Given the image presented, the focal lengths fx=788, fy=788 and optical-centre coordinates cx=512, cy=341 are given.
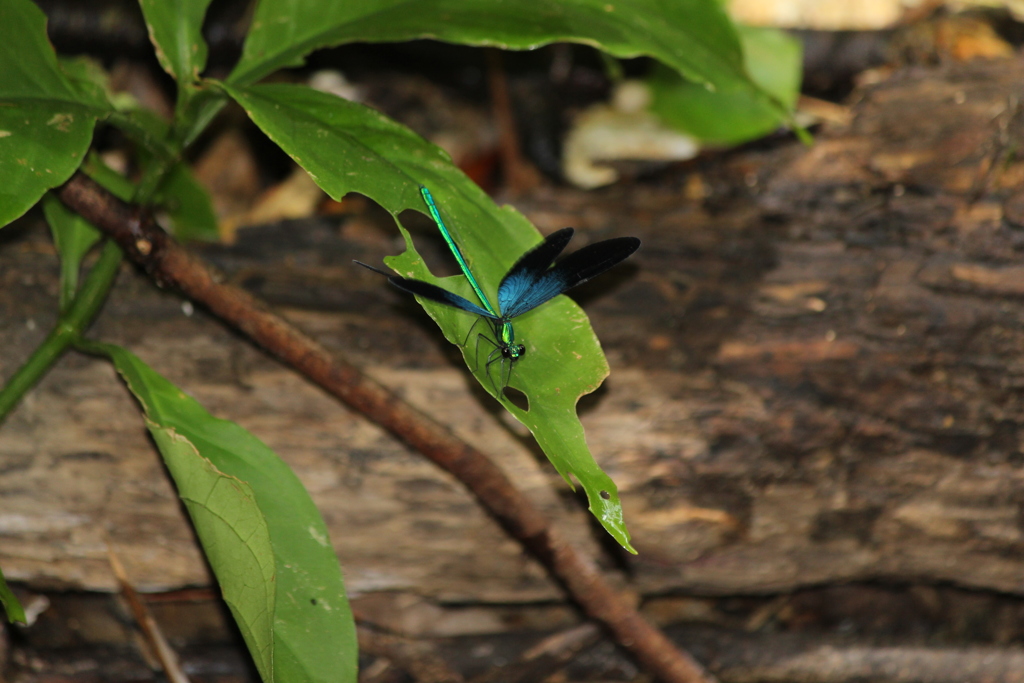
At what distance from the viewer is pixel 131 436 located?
1.98 m

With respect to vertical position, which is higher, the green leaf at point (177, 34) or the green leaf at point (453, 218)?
the green leaf at point (177, 34)

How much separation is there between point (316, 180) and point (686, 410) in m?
1.16

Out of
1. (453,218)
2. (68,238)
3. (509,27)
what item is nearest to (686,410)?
(453,218)

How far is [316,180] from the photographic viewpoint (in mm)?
1495

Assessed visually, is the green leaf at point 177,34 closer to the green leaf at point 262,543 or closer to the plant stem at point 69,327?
the plant stem at point 69,327

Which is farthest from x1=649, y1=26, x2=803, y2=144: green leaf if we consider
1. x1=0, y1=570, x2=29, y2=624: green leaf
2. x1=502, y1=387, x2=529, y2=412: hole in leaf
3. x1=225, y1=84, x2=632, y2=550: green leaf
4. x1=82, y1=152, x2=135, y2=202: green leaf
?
x1=0, y1=570, x2=29, y2=624: green leaf

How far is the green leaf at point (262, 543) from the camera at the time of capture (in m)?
1.49

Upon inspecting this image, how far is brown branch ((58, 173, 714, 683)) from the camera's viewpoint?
179 cm

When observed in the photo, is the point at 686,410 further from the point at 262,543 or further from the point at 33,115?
the point at 33,115

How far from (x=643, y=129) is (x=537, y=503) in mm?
2248

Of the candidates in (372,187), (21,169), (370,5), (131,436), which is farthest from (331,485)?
(370,5)

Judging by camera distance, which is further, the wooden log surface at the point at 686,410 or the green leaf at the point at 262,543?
the wooden log surface at the point at 686,410

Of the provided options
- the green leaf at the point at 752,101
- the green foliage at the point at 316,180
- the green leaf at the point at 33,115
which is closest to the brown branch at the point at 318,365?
the green foliage at the point at 316,180

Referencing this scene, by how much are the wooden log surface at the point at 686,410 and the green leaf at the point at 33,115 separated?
0.60 metres
